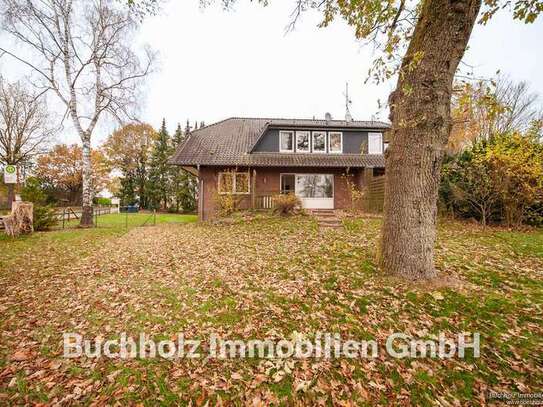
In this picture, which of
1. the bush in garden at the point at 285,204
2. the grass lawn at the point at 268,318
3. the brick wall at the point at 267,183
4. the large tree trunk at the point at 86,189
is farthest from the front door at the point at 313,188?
the large tree trunk at the point at 86,189

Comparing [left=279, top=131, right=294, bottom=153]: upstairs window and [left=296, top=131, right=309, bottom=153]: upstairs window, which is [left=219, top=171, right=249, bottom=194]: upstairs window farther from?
[left=296, top=131, right=309, bottom=153]: upstairs window

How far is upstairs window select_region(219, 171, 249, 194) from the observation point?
14.4m

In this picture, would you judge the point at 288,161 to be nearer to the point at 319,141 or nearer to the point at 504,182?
the point at 319,141

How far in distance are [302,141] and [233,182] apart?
547 centimetres

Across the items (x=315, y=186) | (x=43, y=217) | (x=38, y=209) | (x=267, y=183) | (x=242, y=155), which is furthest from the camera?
(x=315, y=186)

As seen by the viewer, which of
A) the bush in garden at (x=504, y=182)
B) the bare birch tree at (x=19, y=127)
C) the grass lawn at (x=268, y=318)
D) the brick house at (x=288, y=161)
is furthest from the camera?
the bare birch tree at (x=19, y=127)

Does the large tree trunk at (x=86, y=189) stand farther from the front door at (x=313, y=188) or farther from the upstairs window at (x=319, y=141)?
the upstairs window at (x=319, y=141)

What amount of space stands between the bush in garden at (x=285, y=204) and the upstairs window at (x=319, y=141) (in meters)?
5.31

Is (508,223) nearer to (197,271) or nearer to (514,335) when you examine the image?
(514,335)

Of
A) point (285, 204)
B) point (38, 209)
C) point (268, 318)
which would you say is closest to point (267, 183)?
point (285, 204)

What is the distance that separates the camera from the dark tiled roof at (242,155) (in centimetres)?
1448

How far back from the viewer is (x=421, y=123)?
13.3ft

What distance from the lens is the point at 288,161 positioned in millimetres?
14930

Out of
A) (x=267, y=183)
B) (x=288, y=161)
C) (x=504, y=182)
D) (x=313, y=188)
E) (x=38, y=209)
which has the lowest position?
(x=38, y=209)
